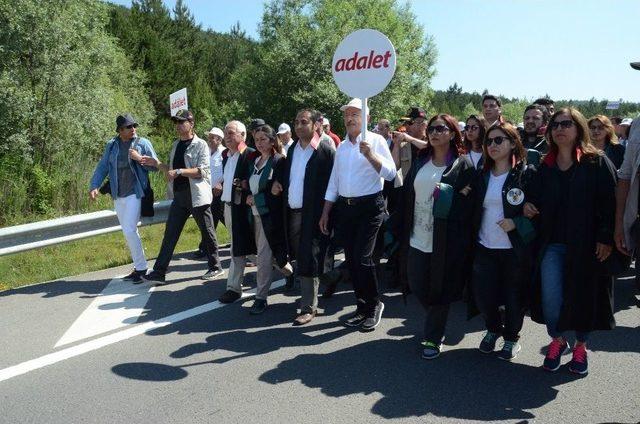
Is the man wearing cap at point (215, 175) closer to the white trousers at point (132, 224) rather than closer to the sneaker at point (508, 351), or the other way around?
the white trousers at point (132, 224)

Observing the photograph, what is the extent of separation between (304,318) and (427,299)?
53.1 inches

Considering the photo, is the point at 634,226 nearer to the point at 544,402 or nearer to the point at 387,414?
the point at 544,402

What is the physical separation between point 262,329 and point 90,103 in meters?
15.2

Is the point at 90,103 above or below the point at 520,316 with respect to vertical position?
above

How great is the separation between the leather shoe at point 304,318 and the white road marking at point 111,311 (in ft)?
5.31

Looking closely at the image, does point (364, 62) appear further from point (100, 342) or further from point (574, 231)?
point (100, 342)

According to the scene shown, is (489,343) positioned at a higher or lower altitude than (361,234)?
lower

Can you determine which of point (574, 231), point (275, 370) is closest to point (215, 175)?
point (275, 370)

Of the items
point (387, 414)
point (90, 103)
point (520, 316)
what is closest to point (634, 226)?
point (520, 316)

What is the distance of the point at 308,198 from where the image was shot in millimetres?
5559

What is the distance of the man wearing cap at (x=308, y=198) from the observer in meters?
5.54

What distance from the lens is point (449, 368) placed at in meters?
4.44

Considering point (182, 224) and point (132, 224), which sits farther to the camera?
point (182, 224)

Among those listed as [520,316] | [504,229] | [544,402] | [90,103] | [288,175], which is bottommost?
[544,402]
